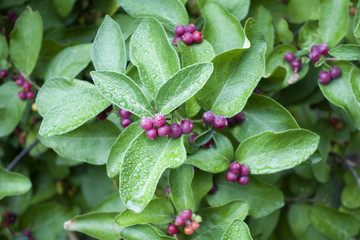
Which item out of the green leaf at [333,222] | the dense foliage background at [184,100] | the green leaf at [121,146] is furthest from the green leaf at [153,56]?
the green leaf at [333,222]

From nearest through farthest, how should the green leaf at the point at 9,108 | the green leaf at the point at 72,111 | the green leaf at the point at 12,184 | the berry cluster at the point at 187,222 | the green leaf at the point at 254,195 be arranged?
the green leaf at the point at 72,111, the berry cluster at the point at 187,222, the green leaf at the point at 254,195, the green leaf at the point at 12,184, the green leaf at the point at 9,108

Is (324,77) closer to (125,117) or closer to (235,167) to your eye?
(235,167)

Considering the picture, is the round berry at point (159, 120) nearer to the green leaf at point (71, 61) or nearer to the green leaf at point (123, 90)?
the green leaf at point (123, 90)

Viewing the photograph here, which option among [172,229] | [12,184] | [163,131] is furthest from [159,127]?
[12,184]

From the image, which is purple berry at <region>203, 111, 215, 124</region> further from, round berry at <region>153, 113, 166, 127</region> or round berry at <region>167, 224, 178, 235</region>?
round berry at <region>167, 224, 178, 235</region>

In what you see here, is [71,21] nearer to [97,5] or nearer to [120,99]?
[97,5]
